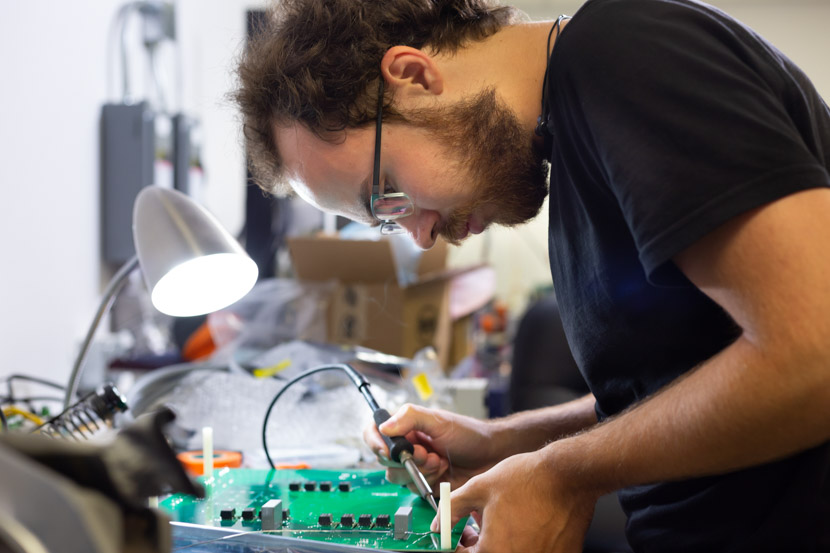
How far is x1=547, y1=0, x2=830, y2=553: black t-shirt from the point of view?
2.02 ft

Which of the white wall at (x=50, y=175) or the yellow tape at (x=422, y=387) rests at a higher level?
the white wall at (x=50, y=175)

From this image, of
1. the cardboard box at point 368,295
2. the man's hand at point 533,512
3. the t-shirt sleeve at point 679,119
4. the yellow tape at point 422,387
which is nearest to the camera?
the t-shirt sleeve at point 679,119

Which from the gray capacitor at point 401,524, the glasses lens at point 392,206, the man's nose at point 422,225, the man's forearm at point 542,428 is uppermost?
the glasses lens at point 392,206

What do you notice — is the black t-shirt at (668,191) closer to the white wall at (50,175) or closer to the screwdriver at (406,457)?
the screwdriver at (406,457)

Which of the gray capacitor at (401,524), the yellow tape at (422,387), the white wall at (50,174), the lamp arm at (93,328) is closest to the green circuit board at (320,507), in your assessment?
the gray capacitor at (401,524)

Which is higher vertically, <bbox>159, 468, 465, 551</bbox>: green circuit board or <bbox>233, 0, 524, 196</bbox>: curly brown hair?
<bbox>233, 0, 524, 196</bbox>: curly brown hair

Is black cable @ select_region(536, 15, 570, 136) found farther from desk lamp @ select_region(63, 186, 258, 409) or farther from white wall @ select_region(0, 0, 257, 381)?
white wall @ select_region(0, 0, 257, 381)


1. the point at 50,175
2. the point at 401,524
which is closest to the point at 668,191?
the point at 401,524

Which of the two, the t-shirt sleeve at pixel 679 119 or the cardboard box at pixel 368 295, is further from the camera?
the cardboard box at pixel 368 295

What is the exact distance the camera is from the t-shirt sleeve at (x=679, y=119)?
0.61m

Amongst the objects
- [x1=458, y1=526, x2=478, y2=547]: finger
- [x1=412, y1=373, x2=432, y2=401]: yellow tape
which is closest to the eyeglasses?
[x1=458, y1=526, x2=478, y2=547]: finger

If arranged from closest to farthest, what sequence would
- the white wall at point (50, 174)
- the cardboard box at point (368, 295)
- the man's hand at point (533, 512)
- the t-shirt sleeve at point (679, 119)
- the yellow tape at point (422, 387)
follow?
the t-shirt sleeve at point (679, 119) < the man's hand at point (533, 512) < the yellow tape at point (422, 387) < the white wall at point (50, 174) < the cardboard box at point (368, 295)

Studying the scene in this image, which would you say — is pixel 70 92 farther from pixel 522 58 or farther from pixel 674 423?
pixel 674 423

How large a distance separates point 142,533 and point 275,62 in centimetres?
67
